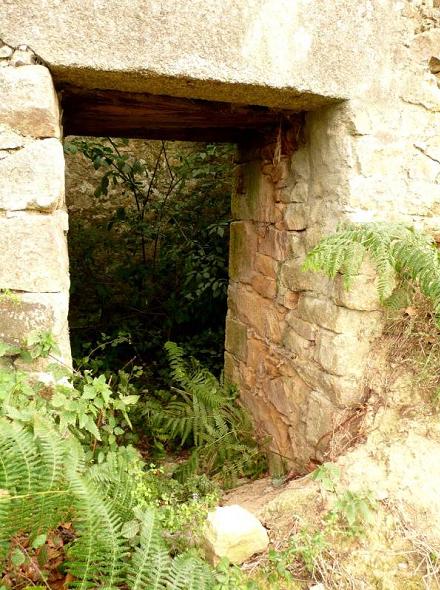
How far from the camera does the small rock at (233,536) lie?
5.58ft

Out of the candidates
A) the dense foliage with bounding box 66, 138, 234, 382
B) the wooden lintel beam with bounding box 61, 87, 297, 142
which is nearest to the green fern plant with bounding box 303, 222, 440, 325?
the wooden lintel beam with bounding box 61, 87, 297, 142

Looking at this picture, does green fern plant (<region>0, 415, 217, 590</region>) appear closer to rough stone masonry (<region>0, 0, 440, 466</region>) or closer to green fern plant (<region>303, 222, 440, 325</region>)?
rough stone masonry (<region>0, 0, 440, 466</region>)

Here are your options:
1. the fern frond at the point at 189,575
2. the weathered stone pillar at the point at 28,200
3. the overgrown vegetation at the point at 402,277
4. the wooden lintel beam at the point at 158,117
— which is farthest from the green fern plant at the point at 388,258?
the fern frond at the point at 189,575

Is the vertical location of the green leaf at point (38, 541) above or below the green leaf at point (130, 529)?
above

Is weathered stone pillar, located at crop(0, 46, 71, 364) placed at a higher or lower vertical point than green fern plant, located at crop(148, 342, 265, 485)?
higher

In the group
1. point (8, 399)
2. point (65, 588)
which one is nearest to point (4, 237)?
point (8, 399)

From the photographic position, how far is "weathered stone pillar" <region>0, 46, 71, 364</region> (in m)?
1.77

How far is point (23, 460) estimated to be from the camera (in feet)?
4.82

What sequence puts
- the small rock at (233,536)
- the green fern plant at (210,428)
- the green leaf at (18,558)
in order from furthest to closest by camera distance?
the green fern plant at (210,428) < the small rock at (233,536) < the green leaf at (18,558)

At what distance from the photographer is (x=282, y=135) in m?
2.78

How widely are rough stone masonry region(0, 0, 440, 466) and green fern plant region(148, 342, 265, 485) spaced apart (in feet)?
0.58

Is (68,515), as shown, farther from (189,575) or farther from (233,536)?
(233,536)

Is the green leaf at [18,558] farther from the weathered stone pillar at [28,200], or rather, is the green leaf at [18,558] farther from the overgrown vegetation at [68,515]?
the weathered stone pillar at [28,200]

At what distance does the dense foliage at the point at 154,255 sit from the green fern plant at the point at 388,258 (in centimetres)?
254
